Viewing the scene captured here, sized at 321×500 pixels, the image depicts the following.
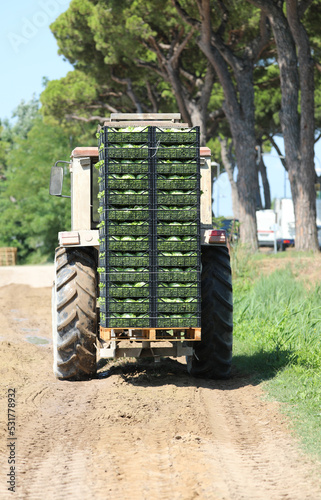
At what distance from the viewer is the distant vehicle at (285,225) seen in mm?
38562

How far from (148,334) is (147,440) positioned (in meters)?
1.91

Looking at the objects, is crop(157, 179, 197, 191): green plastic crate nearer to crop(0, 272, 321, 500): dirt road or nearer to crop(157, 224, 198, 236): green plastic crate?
crop(157, 224, 198, 236): green plastic crate

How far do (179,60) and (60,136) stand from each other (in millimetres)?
19879

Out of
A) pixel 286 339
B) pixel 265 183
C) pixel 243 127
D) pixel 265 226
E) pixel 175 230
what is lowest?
pixel 286 339

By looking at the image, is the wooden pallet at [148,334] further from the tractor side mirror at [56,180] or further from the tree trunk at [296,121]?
the tree trunk at [296,121]

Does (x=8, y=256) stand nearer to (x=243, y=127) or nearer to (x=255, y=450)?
(x=243, y=127)

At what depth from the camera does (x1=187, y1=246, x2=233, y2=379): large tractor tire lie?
8.23m

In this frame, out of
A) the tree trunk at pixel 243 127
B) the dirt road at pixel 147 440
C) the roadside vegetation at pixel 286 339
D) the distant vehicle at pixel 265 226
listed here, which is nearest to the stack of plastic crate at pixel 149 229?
the dirt road at pixel 147 440

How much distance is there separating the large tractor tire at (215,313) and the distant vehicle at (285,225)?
98.3ft

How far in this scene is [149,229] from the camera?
25.2 feet

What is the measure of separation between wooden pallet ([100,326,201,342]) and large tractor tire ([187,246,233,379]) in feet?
1.48

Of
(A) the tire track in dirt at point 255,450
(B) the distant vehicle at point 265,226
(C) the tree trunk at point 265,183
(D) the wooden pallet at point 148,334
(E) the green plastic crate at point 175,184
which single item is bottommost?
(A) the tire track in dirt at point 255,450

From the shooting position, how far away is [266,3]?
765 inches

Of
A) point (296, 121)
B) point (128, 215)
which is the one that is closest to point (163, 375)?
point (128, 215)
